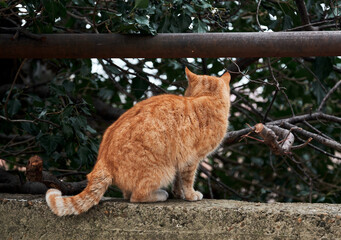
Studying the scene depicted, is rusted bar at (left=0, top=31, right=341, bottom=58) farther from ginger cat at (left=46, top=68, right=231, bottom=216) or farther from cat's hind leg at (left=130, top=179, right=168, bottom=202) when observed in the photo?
cat's hind leg at (left=130, top=179, right=168, bottom=202)

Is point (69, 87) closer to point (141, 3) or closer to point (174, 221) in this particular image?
point (141, 3)

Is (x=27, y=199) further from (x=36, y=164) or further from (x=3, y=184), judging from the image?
(x=3, y=184)

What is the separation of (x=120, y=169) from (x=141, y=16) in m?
0.91

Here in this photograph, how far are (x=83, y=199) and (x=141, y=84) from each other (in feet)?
4.41

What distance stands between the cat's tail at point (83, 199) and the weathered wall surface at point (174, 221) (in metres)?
0.10

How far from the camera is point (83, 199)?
87.0 inches

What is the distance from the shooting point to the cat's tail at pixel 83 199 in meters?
2.20

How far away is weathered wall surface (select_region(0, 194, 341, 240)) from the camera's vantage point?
6.79 ft

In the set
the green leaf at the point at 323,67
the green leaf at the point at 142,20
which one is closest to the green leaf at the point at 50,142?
the green leaf at the point at 142,20

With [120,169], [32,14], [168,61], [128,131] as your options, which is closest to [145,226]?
[120,169]

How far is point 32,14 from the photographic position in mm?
2645

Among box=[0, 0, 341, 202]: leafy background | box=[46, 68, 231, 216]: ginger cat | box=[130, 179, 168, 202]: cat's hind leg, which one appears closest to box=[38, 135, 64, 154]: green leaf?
box=[0, 0, 341, 202]: leafy background

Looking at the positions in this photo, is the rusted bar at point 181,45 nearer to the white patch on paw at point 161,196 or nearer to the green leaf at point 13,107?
the white patch on paw at point 161,196

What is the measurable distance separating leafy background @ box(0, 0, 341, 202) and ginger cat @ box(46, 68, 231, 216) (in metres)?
0.45
